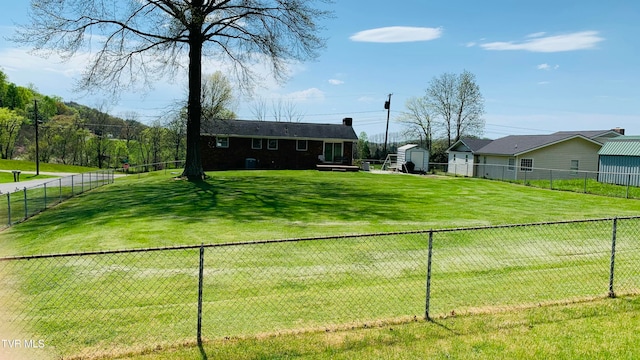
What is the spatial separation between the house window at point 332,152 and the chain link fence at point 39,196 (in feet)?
58.2

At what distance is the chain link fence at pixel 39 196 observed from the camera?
14781 millimetres

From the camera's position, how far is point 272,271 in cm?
815

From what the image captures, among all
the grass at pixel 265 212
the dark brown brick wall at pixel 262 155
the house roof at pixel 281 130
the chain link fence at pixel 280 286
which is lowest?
the chain link fence at pixel 280 286

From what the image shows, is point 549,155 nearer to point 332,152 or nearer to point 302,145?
point 332,152

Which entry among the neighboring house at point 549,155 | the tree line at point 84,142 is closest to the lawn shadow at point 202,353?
the neighboring house at point 549,155

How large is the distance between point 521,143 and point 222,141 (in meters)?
25.8

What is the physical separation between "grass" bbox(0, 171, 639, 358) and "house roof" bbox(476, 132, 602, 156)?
68.6ft

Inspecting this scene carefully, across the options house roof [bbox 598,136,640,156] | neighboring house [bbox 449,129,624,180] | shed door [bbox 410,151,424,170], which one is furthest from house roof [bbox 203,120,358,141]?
house roof [bbox 598,136,640,156]

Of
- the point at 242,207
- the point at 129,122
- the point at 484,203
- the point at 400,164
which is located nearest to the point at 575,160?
the point at 400,164

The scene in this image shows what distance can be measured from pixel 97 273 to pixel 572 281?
8475mm

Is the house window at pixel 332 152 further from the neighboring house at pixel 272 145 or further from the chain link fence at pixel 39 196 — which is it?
the chain link fence at pixel 39 196

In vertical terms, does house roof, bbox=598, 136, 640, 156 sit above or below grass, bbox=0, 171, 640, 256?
above

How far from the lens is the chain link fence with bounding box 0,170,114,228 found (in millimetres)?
14781

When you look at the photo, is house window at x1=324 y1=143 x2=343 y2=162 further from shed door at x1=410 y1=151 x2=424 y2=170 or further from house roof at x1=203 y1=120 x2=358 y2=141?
shed door at x1=410 y1=151 x2=424 y2=170
